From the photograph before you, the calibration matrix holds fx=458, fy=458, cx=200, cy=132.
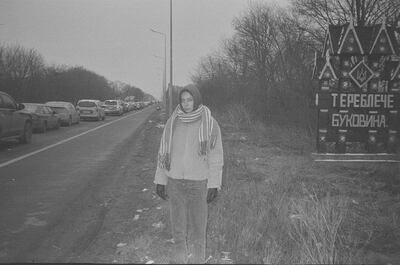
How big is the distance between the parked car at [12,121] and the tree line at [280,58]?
11583 millimetres

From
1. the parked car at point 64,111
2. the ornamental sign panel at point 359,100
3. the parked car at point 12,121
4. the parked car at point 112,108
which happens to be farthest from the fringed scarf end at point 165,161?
the parked car at point 112,108

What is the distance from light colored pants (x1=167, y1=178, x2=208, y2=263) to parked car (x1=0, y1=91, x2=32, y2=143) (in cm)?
1209

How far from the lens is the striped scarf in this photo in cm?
437

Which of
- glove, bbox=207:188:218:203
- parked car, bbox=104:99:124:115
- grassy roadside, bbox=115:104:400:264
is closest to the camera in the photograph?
glove, bbox=207:188:218:203

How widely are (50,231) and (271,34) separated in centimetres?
3498

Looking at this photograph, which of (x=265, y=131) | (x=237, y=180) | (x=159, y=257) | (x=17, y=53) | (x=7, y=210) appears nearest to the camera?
(x=159, y=257)

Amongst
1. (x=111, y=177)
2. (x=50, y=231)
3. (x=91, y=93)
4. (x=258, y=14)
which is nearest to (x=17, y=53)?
(x=258, y=14)

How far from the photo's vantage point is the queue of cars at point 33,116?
607 inches

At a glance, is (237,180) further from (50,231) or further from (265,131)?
(265,131)

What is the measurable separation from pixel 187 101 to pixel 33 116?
64.3 ft

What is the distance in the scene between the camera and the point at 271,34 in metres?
38.8

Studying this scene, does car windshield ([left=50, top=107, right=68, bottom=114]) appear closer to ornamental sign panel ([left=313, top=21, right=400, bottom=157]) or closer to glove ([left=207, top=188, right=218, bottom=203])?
ornamental sign panel ([left=313, top=21, right=400, bottom=157])

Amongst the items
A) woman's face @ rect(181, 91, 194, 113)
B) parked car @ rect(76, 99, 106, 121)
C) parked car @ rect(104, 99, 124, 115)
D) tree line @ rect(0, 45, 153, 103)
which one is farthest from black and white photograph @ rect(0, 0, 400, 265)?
parked car @ rect(104, 99, 124, 115)

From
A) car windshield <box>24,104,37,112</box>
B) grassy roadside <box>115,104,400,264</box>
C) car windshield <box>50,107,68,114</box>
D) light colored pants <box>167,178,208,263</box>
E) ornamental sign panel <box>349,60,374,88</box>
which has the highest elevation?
ornamental sign panel <box>349,60,374,88</box>
